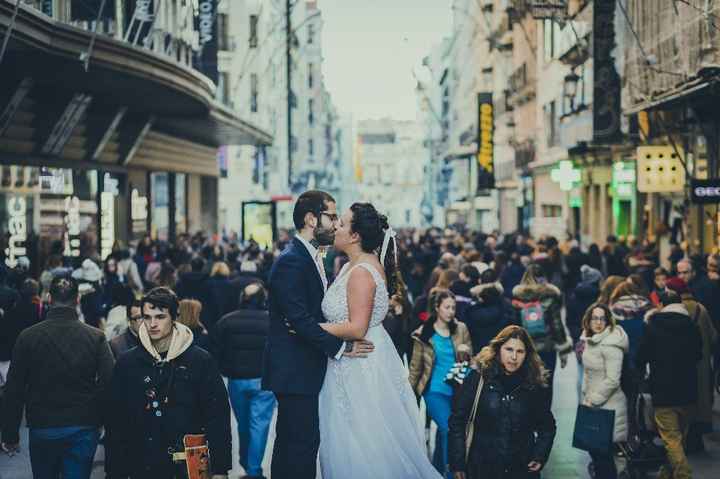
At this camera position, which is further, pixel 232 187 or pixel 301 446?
pixel 232 187

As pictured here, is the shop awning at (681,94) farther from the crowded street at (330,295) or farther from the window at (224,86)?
the window at (224,86)

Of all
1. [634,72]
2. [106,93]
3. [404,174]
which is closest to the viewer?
[106,93]

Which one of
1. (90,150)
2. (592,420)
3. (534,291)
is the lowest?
(592,420)

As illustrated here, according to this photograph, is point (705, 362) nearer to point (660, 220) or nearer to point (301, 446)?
point (301, 446)

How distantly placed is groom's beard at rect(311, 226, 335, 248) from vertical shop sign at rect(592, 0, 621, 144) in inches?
936

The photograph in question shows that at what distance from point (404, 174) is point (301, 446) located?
188448 millimetres

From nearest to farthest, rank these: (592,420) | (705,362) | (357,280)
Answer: (357,280) < (592,420) < (705,362)

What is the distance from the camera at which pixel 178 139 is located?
4081cm

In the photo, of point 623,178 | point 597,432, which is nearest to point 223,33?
point 623,178

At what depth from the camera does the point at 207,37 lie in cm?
3634

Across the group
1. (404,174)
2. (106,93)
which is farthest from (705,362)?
(404,174)

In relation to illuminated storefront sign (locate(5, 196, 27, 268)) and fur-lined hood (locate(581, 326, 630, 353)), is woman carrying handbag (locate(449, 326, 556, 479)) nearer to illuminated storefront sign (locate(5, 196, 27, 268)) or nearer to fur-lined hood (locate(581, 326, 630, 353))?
fur-lined hood (locate(581, 326, 630, 353))

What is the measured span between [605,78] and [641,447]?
67.5ft

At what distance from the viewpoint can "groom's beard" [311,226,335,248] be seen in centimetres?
694
